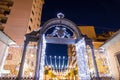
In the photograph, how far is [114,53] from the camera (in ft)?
29.7

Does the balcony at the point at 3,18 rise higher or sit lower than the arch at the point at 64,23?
higher

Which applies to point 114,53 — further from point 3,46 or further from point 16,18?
point 16,18

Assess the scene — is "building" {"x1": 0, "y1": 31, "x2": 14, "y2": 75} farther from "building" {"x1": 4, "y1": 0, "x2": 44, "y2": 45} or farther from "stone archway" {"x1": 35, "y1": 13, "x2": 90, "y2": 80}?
"building" {"x1": 4, "y1": 0, "x2": 44, "y2": 45}

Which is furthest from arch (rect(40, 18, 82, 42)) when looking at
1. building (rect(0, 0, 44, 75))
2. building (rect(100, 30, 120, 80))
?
building (rect(0, 0, 44, 75))

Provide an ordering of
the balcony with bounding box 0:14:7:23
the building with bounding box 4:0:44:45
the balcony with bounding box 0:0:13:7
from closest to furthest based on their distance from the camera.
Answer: the building with bounding box 4:0:44:45 < the balcony with bounding box 0:14:7:23 < the balcony with bounding box 0:0:13:7

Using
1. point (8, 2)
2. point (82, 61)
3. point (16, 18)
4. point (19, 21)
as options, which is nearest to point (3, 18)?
point (16, 18)

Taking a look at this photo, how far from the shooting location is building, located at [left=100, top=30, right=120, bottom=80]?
28.2ft

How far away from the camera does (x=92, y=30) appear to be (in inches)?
1043

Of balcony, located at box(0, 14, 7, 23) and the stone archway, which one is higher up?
balcony, located at box(0, 14, 7, 23)

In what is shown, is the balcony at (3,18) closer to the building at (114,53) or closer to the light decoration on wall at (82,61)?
the light decoration on wall at (82,61)

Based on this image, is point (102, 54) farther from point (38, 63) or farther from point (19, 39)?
point (19, 39)

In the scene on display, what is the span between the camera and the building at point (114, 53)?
8.59 metres

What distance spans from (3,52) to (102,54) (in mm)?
7240

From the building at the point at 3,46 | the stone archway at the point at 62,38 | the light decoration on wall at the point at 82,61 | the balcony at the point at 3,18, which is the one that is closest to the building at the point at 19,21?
the balcony at the point at 3,18
